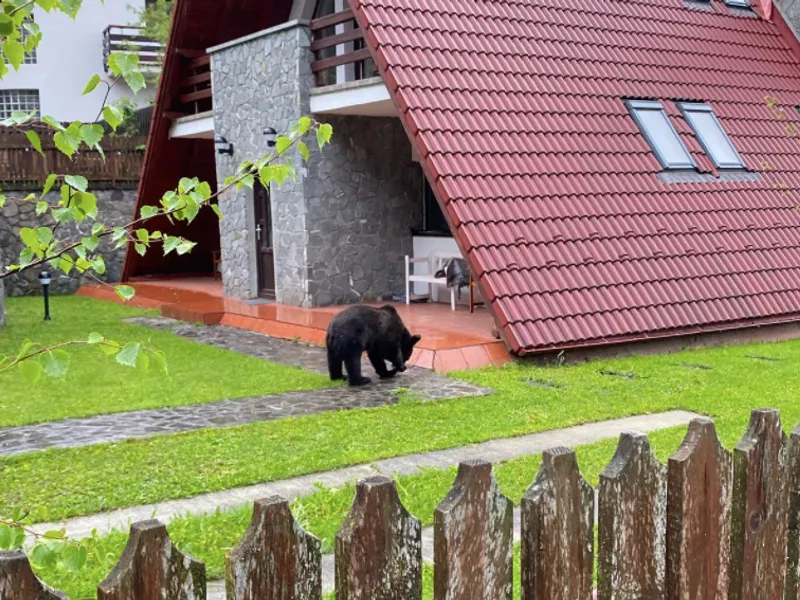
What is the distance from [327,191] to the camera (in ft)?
47.5

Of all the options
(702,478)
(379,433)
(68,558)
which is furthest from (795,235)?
(68,558)

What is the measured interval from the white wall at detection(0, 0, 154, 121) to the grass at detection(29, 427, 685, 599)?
3191 cm

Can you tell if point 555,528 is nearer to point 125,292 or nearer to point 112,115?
point 125,292

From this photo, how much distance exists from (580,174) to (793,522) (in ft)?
30.2

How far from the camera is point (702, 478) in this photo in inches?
102

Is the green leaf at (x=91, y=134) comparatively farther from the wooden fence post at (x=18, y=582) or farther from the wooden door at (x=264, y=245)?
the wooden door at (x=264, y=245)

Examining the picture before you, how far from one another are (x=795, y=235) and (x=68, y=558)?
12.7 metres

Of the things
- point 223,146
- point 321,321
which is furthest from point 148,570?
point 223,146

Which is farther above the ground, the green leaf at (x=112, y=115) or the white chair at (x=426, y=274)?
the green leaf at (x=112, y=115)

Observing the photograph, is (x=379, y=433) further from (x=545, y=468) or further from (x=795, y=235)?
(x=795, y=235)

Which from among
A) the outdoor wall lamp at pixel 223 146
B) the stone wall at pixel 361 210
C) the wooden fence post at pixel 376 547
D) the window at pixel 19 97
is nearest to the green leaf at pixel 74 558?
the wooden fence post at pixel 376 547

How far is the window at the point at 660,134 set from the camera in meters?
12.7

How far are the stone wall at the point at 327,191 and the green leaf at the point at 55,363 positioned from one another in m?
11.8

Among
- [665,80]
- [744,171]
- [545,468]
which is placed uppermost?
[665,80]
